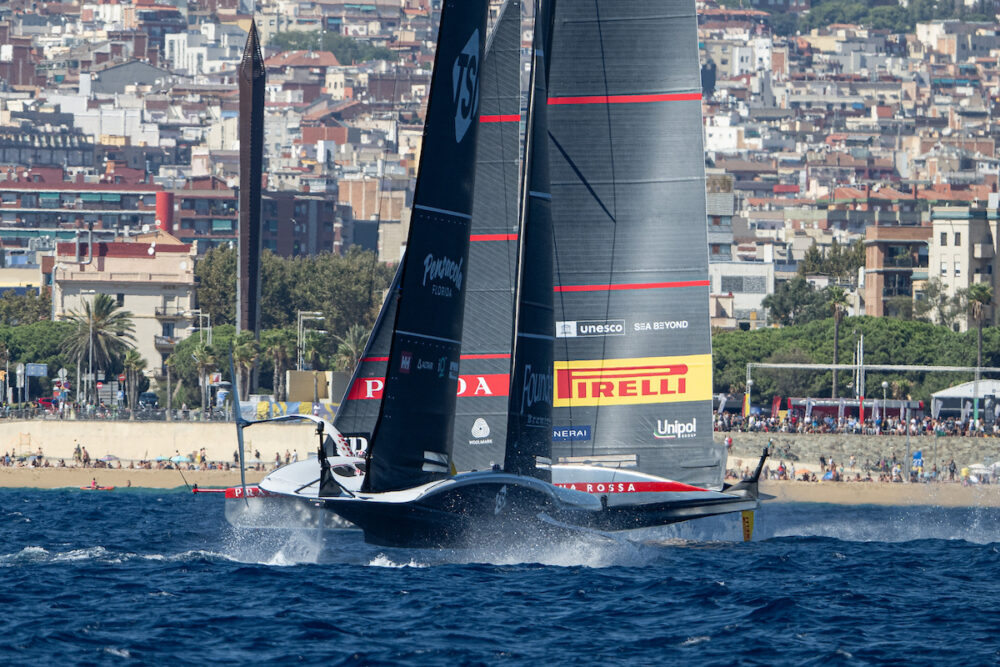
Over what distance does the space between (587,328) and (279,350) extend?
71471mm

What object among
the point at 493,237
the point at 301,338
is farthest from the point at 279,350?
the point at 493,237

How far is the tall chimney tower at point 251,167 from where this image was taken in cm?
10162

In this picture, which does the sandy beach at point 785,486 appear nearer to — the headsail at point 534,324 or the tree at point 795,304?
the headsail at point 534,324

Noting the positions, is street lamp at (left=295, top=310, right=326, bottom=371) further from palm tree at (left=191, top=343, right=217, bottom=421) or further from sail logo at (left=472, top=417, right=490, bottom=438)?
sail logo at (left=472, top=417, right=490, bottom=438)

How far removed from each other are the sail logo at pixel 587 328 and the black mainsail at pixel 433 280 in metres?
5.04

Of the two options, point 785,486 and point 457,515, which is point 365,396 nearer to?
point 457,515

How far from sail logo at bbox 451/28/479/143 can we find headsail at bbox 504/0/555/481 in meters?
1.50

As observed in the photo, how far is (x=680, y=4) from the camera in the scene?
3716 cm

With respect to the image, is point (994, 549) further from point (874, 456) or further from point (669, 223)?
point (874, 456)

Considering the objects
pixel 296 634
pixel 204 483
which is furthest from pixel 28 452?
pixel 296 634

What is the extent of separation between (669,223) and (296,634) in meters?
13.3

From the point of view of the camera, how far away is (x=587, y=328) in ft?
123

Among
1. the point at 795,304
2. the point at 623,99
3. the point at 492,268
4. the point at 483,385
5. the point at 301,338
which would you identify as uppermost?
the point at 623,99

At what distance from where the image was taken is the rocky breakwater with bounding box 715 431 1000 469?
8694cm
